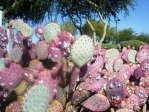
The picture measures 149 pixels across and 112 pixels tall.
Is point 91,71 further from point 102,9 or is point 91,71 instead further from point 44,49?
point 102,9

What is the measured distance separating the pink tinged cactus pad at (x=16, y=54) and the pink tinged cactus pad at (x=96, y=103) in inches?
21.0

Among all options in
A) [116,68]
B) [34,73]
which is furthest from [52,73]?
[116,68]

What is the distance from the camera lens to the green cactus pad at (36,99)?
7.60 feet

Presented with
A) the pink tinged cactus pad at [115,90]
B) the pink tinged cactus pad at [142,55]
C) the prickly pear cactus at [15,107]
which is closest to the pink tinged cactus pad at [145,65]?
the pink tinged cactus pad at [142,55]

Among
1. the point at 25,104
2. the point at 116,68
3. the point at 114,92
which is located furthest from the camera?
the point at 116,68

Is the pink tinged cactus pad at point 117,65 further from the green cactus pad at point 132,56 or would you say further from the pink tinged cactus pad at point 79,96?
the pink tinged cactus pad at point 79,96

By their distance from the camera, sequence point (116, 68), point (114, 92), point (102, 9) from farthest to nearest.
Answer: point (102, 9)
point (116, 68)
point (114, 92)

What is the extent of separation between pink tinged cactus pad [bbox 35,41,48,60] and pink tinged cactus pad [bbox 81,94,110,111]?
423 millimetres

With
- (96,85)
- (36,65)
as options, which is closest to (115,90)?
(96,85)

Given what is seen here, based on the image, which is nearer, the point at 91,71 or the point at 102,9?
the point at 91,71

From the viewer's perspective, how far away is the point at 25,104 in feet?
7.68

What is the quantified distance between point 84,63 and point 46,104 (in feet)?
1.14

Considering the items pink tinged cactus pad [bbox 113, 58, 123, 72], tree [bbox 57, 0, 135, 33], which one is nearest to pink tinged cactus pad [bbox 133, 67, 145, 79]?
pink tinged cactus pad [bbox 113, 58, 123, 72]

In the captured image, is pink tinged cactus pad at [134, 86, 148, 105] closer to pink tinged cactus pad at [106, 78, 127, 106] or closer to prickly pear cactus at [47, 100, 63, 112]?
pink tinged cactus pad at [106, 78, 127, 106]
